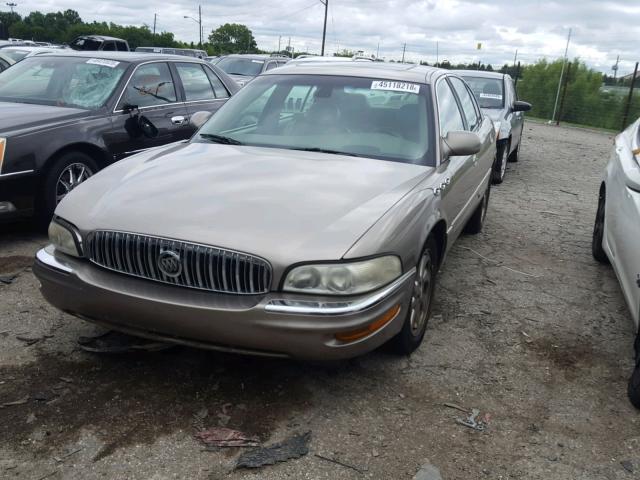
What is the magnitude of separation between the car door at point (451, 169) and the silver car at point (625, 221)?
1.08m

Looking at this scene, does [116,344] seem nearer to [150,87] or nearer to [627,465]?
[627,465]

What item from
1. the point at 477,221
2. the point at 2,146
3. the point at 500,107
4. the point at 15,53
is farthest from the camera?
the point at 15,53

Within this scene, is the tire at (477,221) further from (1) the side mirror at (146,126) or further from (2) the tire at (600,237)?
(1) the side mirror at (146,126)

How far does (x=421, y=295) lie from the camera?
3564 millimetres

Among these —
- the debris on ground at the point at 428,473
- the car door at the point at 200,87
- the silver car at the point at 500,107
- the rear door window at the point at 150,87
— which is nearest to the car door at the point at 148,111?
the rear door window at the point at 150,87

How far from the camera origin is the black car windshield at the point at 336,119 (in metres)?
3.87

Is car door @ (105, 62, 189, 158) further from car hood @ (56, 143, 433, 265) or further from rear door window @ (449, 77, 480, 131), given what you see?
rear door window @ (449, 77, 480, 131)

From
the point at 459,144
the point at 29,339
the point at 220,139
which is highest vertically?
the point at 459,144

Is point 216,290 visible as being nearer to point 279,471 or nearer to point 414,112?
point 279,471

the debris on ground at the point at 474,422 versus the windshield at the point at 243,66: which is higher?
the windshield at the point at 243,66

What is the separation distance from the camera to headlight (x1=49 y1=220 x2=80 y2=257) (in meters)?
3.00

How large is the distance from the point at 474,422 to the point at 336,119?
2067 millimetres

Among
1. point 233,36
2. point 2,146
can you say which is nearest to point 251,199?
point 2,146

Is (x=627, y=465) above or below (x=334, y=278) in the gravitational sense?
below
